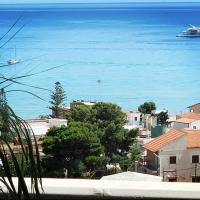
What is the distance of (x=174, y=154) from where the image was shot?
36.8ft

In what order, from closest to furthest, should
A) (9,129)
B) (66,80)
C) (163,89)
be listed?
1. (9,129)
2. (163,89)
3. (66,80)

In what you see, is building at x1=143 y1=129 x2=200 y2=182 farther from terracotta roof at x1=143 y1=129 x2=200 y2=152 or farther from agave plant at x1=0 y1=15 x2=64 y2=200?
agave plant at x1=0 y1=15 x2=64 y2=200

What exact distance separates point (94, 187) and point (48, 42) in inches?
2095

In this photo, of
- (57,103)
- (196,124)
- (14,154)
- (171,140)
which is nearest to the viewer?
(14,154)

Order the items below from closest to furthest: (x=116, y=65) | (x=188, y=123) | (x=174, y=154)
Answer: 1. (x=174, y=154)
2. (x=188, y=123)
3. (x=116, y=65)

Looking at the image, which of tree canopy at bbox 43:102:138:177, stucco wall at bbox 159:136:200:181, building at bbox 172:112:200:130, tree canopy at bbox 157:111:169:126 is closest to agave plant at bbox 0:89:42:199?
tree canopy at bbox 43:102:138:177

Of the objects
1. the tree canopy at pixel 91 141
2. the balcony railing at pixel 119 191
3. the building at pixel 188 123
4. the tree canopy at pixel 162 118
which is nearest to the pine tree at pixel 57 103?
the tree canopy at pixel 162 118

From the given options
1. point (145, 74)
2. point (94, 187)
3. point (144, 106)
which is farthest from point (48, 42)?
point (94, 187)

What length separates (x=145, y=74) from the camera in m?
38.0

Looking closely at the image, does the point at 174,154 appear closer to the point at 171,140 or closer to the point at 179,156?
the point at 179,156

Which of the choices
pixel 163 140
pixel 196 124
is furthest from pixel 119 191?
pixel 196 124

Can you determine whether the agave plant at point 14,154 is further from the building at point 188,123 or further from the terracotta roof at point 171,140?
the building at point 188,123

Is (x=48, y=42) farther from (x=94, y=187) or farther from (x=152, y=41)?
(x=94, y=187)

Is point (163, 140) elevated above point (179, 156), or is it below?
above
